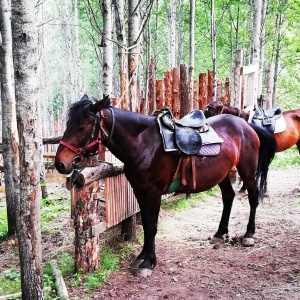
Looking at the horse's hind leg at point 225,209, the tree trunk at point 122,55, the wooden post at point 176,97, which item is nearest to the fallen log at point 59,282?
the tree trunk at point 122,55

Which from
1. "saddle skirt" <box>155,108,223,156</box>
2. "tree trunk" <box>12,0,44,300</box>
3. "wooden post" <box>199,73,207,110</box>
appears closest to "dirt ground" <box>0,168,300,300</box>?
"tree trunk" <box>12,0,44,300</box>

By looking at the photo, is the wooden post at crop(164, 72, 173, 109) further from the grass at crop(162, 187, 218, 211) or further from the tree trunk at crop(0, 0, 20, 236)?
the tree trunk at crop(0, 0, 20, 236)

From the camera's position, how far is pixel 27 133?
9.86 feet

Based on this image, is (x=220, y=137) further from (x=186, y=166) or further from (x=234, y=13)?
(x=234, y=13)

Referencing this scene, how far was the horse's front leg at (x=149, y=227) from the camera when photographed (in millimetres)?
4438

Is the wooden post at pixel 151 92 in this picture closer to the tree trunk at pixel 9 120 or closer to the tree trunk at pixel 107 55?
the tree trunk at pixel 107 55

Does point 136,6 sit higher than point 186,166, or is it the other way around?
point 136,6

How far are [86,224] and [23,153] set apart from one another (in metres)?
1.59

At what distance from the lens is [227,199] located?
5.79m

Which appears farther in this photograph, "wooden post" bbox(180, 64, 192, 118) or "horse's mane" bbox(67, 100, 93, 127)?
"wooden post" bbox(180, 64, 192, 118)

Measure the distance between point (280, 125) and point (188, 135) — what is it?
11.7 ft

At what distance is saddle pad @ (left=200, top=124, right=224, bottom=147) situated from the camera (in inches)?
189

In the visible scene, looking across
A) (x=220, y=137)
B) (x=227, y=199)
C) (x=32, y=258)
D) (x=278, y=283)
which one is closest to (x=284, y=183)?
(x=227, y=199)

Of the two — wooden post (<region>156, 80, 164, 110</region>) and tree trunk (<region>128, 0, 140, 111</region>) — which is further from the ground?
tree trunk (<region>128, 0, 140, 111</region>)
